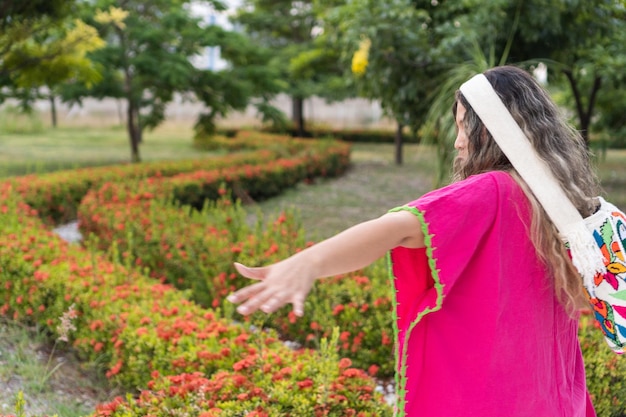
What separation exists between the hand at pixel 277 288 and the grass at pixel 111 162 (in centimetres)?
183

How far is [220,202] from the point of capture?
237 inches

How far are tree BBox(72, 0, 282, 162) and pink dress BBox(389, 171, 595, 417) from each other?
9.85 m

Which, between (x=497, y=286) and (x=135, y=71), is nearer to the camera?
(x=497, y=286)

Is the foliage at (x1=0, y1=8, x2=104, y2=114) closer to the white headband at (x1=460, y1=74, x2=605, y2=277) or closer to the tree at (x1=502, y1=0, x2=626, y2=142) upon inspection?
the tree at (x1=502, y1=0, x2=626, y2=142)

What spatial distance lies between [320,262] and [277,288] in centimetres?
9

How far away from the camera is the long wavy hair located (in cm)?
130

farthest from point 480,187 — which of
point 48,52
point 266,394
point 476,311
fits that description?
point 48,52

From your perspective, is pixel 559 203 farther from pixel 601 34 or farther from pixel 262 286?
pixel 601 34

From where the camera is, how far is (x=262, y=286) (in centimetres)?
112

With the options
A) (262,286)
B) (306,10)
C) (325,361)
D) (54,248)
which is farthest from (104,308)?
(306,10)

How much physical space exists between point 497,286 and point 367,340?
2284mm

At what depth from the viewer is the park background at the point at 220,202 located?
2674mm

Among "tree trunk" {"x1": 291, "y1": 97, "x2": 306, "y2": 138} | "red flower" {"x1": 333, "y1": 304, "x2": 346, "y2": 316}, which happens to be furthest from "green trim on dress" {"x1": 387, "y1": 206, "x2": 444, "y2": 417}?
"tree trunk" {"x1": 291, "y1": 97, "x2": 306, "y2": 138}

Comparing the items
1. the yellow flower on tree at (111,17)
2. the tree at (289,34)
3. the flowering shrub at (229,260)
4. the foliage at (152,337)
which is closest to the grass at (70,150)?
the yellow flower on tree at (111,17)
